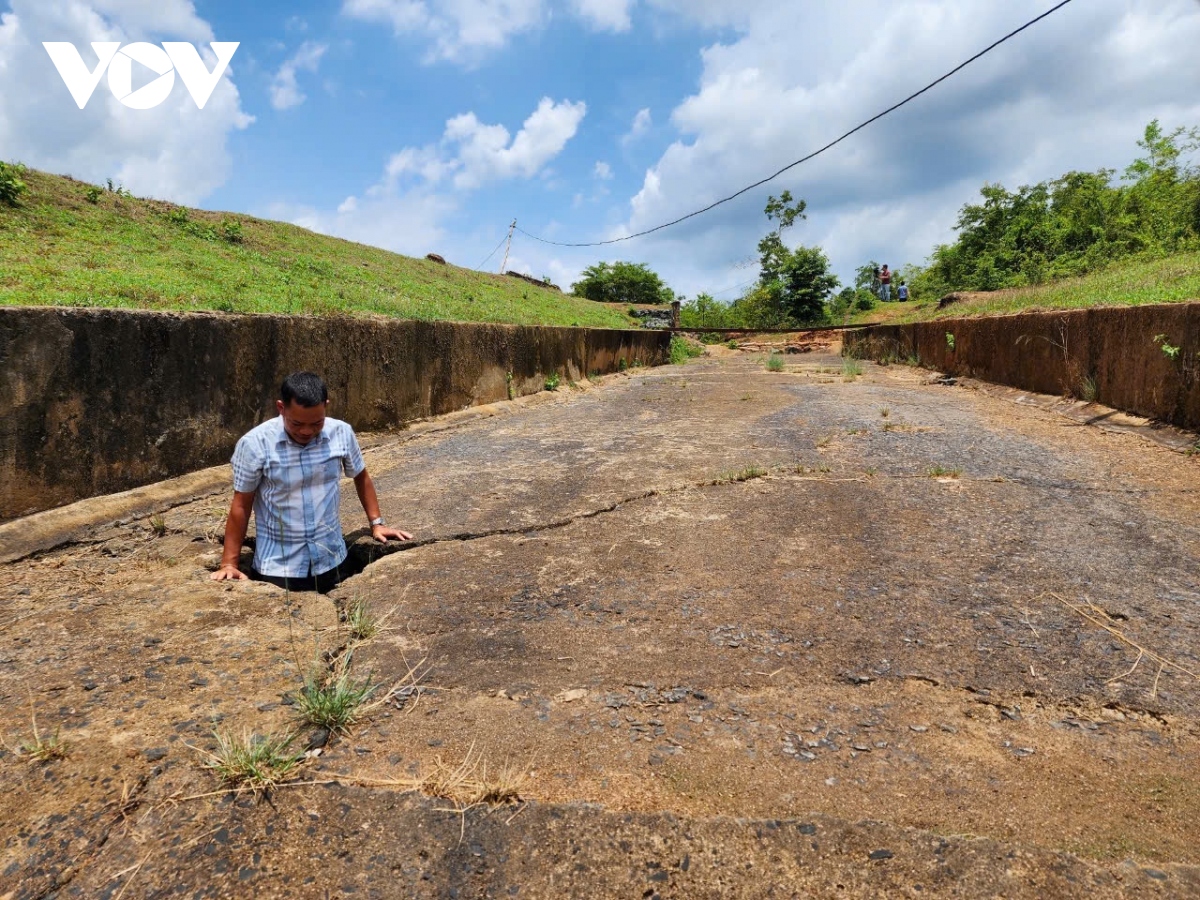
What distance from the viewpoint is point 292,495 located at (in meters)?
2.91

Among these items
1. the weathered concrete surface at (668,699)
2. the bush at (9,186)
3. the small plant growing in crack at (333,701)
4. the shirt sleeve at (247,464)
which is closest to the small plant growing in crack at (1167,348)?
the weathered concrete surface at (668,699)

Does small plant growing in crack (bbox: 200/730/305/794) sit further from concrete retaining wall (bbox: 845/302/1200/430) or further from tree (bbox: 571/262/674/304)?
tree (bbox: 571/262/674/304)

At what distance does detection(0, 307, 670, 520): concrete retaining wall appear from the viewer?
Answer: 3.21 metres

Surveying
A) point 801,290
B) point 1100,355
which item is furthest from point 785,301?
point 1100,355

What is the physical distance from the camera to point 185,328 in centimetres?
405

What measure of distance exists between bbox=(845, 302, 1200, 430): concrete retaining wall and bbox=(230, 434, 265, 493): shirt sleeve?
17.9 feet

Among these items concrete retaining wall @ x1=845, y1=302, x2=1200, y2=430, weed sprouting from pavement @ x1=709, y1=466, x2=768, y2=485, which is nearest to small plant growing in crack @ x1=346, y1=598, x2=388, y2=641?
weed sprouting from pavement @ x1=709, y1=466, x2=768, y2=485

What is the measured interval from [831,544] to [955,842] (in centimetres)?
167

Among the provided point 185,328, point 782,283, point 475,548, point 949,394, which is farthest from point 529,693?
point 782,283

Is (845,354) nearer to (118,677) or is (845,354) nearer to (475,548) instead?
(475,548)

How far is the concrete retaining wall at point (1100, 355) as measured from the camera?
476 cm

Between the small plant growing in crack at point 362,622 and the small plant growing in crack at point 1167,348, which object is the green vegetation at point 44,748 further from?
the small plant growing in crack at point 1167,348

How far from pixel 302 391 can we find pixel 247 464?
0.36 m

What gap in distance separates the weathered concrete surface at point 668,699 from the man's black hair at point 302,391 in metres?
0.71
